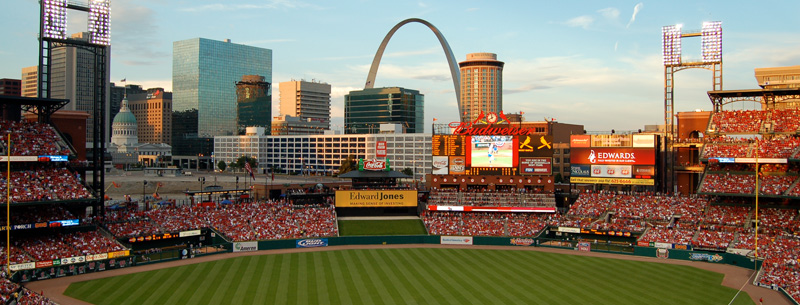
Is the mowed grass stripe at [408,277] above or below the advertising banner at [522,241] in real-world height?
below

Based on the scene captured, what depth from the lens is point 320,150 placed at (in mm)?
143250

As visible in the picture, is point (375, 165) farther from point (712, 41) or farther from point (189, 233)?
point (712, 41)

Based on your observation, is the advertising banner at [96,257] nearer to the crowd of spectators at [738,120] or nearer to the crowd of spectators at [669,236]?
the crowd of spectators at [669,236]

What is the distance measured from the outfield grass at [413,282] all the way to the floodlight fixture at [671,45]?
28046 mm

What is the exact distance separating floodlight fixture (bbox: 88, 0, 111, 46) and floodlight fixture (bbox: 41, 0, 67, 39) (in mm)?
1882

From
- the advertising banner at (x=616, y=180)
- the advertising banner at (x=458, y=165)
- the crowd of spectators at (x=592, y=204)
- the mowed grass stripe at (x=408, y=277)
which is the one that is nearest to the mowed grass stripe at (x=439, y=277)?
the mowed grass stripe at (x=408, y=277)

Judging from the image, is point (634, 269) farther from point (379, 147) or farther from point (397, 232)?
point (379, 147)

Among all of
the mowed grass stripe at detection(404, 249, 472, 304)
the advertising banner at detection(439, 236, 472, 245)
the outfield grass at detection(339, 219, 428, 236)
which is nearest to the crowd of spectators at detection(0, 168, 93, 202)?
the outfield grass at detection(339, 219, 428, 236)

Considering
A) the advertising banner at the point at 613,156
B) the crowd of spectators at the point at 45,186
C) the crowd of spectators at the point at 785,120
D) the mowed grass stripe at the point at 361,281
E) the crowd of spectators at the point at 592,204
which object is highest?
the crowd of spectators at the point at 785,120

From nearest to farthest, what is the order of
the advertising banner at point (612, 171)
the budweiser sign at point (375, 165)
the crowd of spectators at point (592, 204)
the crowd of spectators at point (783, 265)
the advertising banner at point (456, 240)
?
the crowd of spectators at point (783, 265) < the advertising banner at point (456, 240) < the crowd of spectators at point (592, 204) < the advertising banner at point (612, 171) < the budweiser sign at point (375, 165)

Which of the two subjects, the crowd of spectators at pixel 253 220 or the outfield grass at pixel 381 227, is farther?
the outfield grass at pixel 381 227

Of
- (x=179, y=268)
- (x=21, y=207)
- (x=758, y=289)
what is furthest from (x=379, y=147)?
(x=758, y=289)

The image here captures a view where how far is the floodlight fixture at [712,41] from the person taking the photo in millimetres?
62375

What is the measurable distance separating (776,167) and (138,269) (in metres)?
50.9
